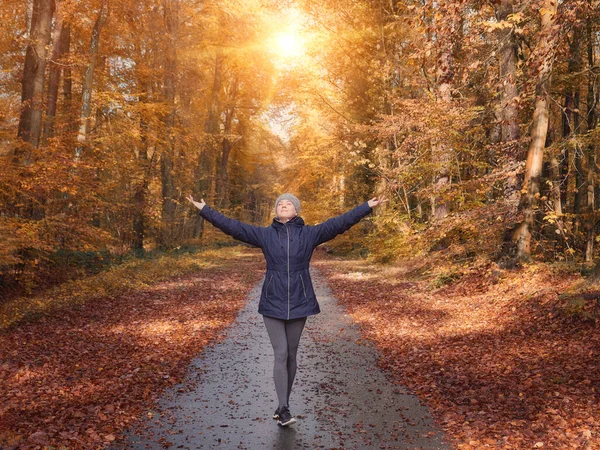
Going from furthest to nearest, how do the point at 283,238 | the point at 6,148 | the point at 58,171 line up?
the point at 6,148
the point at 58,171
the point at 283,238

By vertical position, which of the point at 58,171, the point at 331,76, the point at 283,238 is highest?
the point at 331,76

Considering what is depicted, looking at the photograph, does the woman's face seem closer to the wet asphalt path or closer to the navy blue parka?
the navy blue parka

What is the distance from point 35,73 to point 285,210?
35.6 feet

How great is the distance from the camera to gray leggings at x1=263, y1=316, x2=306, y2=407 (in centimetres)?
528

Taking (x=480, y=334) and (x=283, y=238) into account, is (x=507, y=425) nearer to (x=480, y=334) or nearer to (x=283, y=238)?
(x=283, y=238)

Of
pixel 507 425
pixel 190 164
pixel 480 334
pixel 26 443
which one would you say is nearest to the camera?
pixel 26 443

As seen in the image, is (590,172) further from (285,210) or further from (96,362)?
(96,362)

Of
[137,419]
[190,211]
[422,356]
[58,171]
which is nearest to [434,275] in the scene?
[422,356]

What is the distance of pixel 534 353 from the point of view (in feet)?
24.0

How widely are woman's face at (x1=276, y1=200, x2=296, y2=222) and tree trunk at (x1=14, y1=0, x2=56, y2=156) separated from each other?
9.88 metres

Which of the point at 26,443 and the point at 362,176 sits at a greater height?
the point at 362,176

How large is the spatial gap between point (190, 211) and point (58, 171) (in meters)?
23.0

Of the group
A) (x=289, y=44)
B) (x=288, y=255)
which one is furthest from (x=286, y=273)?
(x=289, y=44)

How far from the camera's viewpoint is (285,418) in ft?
16.8
